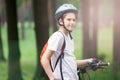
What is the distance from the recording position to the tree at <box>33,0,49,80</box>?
545 centimetres

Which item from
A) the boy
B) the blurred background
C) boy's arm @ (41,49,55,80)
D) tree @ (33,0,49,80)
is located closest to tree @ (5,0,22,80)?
the blurred background

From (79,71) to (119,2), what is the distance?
208 cm

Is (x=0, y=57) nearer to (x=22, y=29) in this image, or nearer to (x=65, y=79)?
(x=22, y=29)

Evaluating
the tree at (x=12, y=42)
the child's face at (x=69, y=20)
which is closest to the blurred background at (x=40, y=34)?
the tree at (x=12, y=42)

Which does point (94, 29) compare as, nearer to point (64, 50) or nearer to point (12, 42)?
point (12, 42)

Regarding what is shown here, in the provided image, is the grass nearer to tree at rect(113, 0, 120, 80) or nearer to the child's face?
tree at rect(113, 0, 120, 80)

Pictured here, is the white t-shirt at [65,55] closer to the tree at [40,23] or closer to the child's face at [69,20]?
the child's face at [69,20]

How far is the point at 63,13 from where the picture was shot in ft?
11.2

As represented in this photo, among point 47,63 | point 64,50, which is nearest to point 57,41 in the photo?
point 64,50

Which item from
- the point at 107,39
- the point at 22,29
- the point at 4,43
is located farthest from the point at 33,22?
the point at 107,39

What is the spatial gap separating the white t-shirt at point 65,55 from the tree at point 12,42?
2.26m

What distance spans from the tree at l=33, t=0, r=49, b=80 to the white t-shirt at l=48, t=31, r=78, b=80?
204cm

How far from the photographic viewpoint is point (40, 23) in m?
5.49

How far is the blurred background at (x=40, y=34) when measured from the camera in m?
5.42
